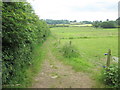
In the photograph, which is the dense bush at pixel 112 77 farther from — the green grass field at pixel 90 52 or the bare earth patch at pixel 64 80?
the bare earth patch at pixel 64 80

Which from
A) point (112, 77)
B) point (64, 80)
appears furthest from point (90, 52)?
point (112, 77)

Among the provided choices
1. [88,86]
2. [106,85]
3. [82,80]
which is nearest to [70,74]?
[82,80]

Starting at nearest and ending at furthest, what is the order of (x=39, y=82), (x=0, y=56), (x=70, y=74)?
(x=0, y=56)
(x=39, y=82)
(x=70, y=74)

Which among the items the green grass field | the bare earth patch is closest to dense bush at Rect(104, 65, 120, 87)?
the green grass field

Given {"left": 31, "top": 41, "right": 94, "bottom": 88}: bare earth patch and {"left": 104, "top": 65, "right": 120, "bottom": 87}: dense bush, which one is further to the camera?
{"left": 31, "top": 41, "right": 94, "bottom": 88}: bare earth patch

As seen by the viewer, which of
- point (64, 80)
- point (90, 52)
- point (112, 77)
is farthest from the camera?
point (90, 52)

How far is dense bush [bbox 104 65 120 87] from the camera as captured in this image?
15.3 ft

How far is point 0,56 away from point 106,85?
3920 mm

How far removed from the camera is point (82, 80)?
5.66 m

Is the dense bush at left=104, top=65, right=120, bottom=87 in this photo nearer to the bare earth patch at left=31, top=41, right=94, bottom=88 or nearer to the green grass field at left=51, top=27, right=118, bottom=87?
the green grass field at left=51, top=27, right=118, bottom=87

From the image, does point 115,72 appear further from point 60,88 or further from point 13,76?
point 13,76

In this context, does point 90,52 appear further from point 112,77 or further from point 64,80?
point 112,77

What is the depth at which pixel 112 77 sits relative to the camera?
4762 mm

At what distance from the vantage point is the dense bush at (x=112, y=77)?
467 centimetres
